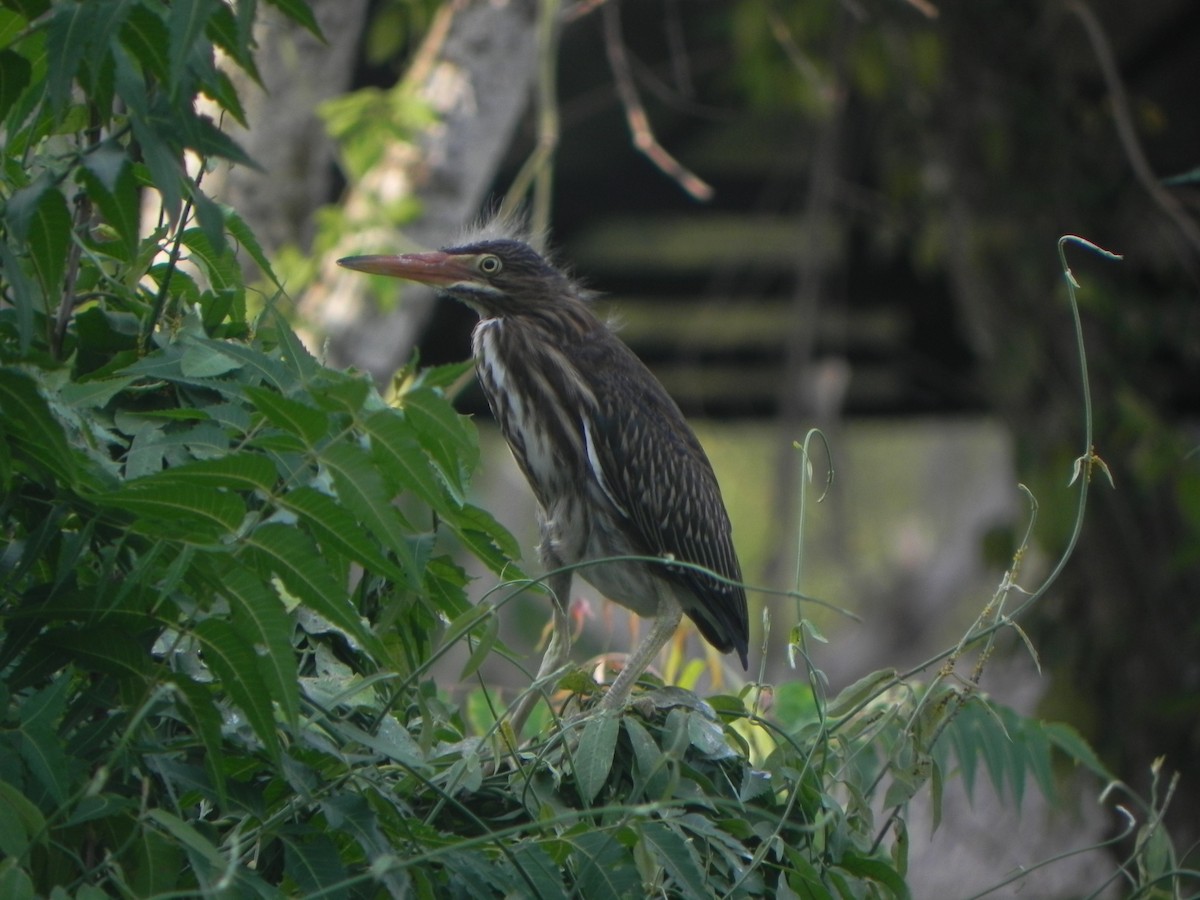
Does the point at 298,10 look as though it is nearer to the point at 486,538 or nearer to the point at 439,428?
the point at 439,428

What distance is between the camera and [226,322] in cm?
188

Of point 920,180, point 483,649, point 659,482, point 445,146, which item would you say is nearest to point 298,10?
point 483,649

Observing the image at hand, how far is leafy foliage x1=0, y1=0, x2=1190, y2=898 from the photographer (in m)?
1.41

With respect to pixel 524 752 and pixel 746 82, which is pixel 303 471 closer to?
pixel 524 752

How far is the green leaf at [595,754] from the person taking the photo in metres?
1.73

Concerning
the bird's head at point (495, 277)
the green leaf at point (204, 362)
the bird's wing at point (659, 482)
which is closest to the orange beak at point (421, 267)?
the bird's head at point (495, 277)

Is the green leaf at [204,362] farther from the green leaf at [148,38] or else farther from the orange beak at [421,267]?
the orange beak at [421,267]

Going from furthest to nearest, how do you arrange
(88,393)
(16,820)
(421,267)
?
1. (421,267)
2. (88,393)
3. (16,820)

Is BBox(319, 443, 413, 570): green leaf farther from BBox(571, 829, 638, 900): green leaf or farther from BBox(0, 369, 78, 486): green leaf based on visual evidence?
BBox(571, 829, 638, 900): green leaf

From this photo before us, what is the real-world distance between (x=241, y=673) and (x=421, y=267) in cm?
147

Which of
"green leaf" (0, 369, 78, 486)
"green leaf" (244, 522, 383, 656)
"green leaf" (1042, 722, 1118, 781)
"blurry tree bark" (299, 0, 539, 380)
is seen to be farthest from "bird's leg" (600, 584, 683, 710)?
"blurry tree bark" (299, 0, 539, 380)

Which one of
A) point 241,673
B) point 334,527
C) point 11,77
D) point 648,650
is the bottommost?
point 648,650

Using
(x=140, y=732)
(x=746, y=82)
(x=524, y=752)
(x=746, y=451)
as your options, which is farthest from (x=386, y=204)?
(x=746, y=451)

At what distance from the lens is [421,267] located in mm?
2803
